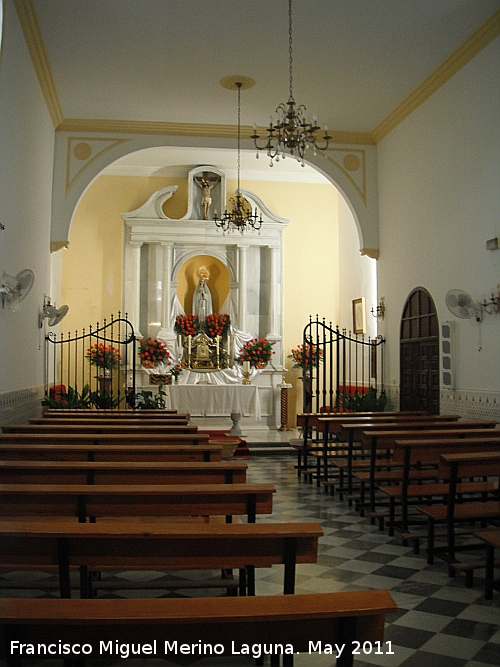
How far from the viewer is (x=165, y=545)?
2.50 meters

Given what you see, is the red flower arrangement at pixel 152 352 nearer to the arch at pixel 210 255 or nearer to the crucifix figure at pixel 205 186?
the arch at pixel 210 255

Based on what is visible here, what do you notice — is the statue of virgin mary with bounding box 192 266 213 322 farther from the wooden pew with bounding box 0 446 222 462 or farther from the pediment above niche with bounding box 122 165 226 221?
the wooden pew with bounding box 0 446 222 462

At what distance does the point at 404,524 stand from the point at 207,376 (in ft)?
27.5

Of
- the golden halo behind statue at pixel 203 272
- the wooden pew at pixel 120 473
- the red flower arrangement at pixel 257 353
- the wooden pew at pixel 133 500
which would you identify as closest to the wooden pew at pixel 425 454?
the wooden pew at pixel 120 473

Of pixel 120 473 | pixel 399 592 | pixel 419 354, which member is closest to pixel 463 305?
pixel 419 354

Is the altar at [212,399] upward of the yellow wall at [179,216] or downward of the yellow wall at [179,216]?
downward

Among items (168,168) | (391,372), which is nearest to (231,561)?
(391,372)

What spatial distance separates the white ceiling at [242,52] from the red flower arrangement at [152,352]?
175 inches

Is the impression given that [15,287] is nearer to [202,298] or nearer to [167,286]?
[167,286]

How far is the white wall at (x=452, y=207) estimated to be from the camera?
7.42m

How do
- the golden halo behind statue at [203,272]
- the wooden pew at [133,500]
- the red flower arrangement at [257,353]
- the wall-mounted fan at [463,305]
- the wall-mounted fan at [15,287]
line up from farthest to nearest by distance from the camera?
the golden halo behind statue at [203,272] → the red flower arrangement at [257,353] → the wall-mounted fan at [463,305] → the wall-mounted fan at [15,287] → the wooden pew at [133,500]

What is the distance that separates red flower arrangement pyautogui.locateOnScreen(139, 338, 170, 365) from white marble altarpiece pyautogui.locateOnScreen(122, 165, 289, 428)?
0.66m

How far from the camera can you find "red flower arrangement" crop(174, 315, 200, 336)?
1382 centimetres

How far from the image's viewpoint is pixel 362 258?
43.1ft
